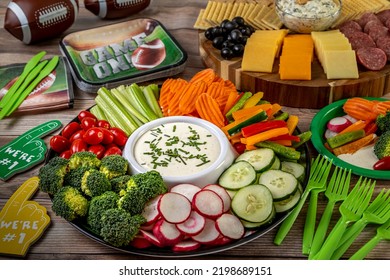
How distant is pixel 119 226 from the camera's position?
5.61ft

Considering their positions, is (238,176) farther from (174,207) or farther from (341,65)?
(341,65)

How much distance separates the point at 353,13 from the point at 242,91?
2.83 ft

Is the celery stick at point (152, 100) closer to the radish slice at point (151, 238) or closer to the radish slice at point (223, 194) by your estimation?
the radish slice at point (223, 194)

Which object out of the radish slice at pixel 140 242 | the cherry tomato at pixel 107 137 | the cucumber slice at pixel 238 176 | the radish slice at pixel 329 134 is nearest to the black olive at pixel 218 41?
the radish slice at pixel 329 134

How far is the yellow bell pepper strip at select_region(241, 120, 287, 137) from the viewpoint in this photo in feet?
6.84

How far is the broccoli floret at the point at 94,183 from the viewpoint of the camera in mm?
1818

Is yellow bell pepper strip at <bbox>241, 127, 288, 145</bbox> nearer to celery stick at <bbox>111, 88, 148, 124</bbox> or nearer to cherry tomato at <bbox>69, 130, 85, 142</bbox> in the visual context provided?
celery stick at <bbox>111, 88, 148, 124</bbox>

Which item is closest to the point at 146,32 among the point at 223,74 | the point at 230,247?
the point at 223,74

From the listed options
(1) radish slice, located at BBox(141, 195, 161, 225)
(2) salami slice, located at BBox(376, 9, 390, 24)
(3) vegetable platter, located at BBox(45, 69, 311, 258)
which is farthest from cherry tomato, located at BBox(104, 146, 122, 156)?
(2) salami slice, located at BBox(376, 9, 390, 24)

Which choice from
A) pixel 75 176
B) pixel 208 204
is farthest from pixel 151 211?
pixel 75 176

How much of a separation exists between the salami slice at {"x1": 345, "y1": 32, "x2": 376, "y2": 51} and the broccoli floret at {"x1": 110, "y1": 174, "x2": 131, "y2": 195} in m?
1.34

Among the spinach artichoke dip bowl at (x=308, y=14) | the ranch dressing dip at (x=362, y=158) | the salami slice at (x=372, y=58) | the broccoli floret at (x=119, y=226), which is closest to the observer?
the broccoli floret at (x=119, y=226)

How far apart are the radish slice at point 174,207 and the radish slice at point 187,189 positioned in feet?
0.18
